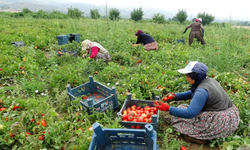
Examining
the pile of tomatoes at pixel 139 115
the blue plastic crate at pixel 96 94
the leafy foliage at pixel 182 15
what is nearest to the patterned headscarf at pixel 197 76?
the pile of tomatoes at pixel 139 115

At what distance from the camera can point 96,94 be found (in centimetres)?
361

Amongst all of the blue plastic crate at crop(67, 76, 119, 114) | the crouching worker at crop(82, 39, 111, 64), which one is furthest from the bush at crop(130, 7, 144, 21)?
the blue plastic crate at crop(67, 76, 119, 114)

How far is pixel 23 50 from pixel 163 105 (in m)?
5.06

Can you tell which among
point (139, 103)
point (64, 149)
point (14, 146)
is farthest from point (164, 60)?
point (14, 146)

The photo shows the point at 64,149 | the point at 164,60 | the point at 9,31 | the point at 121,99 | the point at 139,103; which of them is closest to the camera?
the point at 64,149

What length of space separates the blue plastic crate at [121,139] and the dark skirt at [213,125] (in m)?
1.02

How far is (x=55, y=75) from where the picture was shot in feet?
11.9

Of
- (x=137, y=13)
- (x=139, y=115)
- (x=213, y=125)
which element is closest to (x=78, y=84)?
(x=139, y=115)

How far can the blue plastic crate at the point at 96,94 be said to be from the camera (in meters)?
2.80

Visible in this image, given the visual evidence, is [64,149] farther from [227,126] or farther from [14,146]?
[227,126]

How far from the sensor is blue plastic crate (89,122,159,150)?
165cm

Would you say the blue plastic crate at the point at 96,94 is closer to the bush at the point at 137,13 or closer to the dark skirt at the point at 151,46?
the dark skirt at the point at 151,46

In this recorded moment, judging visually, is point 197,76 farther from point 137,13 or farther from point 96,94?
point 137,13

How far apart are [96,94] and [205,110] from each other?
7.72 ft
